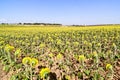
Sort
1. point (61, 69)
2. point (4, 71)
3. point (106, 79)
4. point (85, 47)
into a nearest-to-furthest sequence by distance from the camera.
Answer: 1. point (106, 79)
2. point (61, 69)
3. point (4, 71)
4. point (85, 47)

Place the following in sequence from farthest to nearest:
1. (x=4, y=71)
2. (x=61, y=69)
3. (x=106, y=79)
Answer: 1. (x=4, y=71)
2. (x=61, y=69)
3. (x=106, y=79)

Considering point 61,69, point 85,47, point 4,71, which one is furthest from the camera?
point 85,47

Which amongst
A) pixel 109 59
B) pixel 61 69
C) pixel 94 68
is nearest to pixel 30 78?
pixel 61 69

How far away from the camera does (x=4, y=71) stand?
930 centimetres

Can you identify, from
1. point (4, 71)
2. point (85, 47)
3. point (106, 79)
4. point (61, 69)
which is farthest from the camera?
point (85, 47)

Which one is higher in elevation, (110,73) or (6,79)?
(110,73)

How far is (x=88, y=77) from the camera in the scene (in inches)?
281

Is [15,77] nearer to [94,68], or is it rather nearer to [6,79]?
[6,79]

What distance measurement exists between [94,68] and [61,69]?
114 cm

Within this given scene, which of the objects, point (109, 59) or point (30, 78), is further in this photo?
point (109, 59)

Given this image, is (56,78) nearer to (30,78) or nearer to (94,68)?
(30,78)

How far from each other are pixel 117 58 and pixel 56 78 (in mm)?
3409

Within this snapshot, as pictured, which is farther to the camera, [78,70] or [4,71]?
[4,71]

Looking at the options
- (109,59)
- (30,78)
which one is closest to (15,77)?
(30,78)
